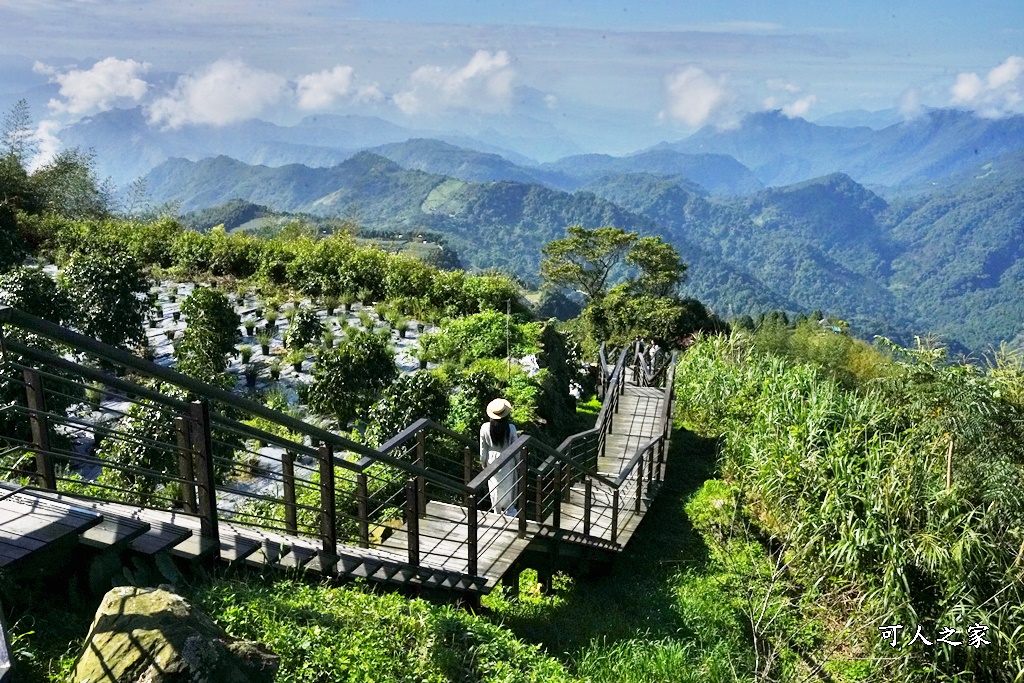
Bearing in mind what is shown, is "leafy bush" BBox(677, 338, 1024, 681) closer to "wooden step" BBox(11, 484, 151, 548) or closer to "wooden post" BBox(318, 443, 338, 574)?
"wooden post" BBox(318, 443, 338, 574)

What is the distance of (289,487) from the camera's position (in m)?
4.41

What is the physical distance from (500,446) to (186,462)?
2.99 m

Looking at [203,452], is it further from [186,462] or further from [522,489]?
[522,489]

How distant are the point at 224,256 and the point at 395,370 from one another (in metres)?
8.93

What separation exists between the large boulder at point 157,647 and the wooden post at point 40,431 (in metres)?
1.09

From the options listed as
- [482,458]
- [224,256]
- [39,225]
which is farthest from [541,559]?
[39,225]

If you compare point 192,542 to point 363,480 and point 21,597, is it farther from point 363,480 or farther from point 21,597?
point 363,480

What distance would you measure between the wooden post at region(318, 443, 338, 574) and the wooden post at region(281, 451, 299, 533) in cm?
19

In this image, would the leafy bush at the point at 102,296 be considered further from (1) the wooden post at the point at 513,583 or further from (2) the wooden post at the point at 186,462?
(2) the wooden post at the point at 186,462

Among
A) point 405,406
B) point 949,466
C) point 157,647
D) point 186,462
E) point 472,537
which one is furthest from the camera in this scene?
point 405,406

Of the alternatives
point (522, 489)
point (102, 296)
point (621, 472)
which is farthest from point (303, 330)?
point (522, 489)

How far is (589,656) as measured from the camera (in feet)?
15.5

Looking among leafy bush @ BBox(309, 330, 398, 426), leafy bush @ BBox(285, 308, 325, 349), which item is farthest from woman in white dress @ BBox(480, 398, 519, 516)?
leafy bush @ BBox(285, 308, 325, 349)

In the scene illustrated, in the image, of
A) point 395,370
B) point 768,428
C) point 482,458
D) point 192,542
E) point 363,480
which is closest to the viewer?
point 192,542
